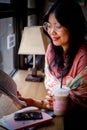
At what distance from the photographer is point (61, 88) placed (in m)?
1.38

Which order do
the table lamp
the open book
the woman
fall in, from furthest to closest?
the table lamp → the woman → the open book

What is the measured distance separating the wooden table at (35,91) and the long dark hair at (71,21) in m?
0.27

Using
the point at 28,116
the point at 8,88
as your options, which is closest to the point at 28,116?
the point at 28,116

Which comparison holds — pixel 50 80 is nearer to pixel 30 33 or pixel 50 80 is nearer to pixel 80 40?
pixel 80 40

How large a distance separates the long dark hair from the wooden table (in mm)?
272

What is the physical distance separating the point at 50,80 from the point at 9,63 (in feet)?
2.77

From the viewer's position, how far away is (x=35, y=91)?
6.38ft

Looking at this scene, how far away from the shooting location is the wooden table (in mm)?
1285

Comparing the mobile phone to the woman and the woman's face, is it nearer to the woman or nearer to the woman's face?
the woman

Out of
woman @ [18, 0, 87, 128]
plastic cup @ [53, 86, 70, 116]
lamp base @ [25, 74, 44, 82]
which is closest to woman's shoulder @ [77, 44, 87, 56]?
woman @ [18, 0, 87, 128]

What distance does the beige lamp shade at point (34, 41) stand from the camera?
7.33ft

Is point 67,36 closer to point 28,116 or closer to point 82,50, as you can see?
point 82,50

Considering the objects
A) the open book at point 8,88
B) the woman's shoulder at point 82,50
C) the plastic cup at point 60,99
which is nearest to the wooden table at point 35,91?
the plastic cup at point 60,99

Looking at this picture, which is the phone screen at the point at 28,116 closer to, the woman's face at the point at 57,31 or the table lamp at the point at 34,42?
the woman's face at the point at 57,31
